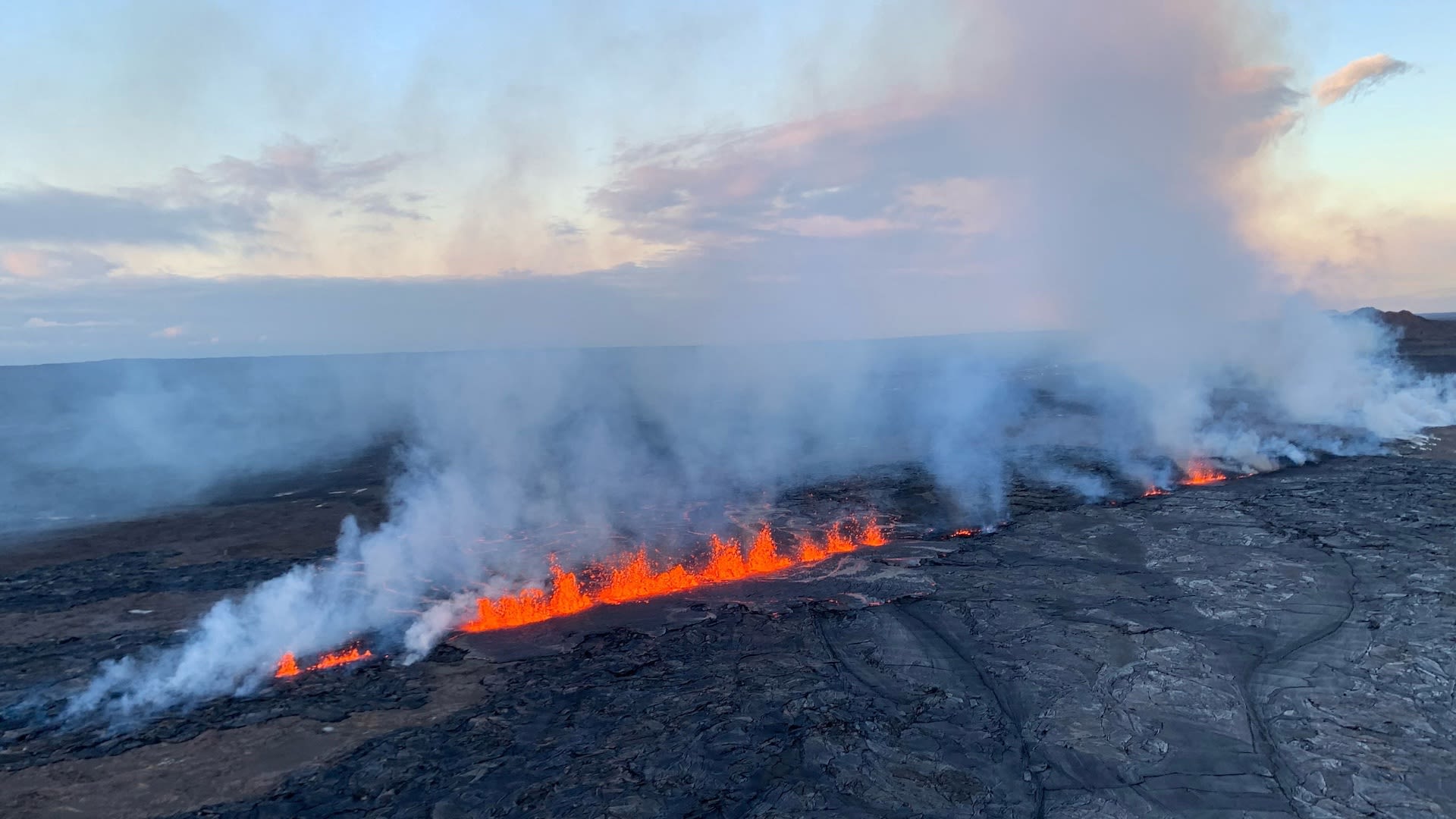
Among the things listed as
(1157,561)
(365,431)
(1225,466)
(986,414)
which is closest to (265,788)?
(1157,561)

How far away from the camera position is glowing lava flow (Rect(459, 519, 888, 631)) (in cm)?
1673

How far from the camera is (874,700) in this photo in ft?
39.2

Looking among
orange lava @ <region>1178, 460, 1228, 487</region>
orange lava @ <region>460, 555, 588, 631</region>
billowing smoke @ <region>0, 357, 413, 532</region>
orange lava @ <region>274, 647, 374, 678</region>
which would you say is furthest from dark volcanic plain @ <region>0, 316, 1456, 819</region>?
billowing smoke @ <region>0, 357, 413, 532</region>

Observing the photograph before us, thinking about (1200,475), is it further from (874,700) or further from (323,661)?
(323,661)

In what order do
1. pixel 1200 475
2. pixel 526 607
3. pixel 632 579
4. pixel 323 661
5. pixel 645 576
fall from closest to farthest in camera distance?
1. pixel 323 661
2. pixel 526 607
3. pixel 632 579
4. pixel 645 576
5. pixel 1200 475

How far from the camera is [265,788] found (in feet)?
33.6

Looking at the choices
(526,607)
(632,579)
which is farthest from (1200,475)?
(526,607)

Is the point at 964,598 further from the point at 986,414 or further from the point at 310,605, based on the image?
the point at 986,414

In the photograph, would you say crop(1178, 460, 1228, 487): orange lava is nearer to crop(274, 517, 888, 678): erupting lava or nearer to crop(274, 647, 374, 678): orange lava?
crop(274, 517, 888, 678): erupting lava

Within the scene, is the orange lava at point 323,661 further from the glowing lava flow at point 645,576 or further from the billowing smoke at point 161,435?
the billowing smoke at point 161,435

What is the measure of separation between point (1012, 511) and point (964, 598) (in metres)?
8.90

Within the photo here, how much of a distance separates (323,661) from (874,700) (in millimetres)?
11174

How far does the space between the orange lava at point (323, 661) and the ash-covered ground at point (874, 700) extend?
0.44 metres

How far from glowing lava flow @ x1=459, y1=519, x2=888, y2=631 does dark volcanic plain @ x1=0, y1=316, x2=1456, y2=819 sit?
95 centimetres
